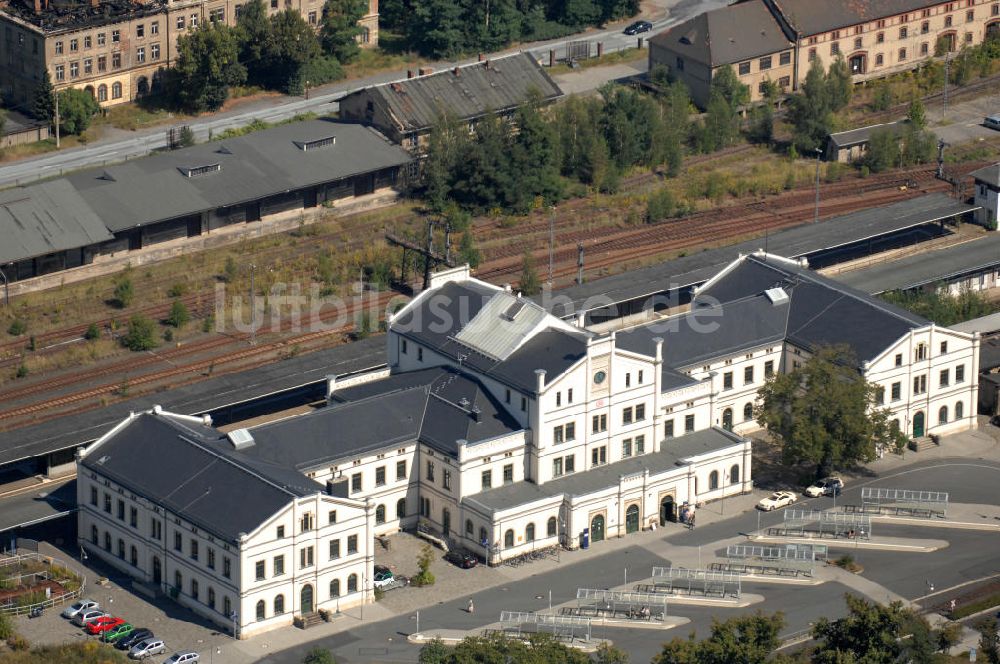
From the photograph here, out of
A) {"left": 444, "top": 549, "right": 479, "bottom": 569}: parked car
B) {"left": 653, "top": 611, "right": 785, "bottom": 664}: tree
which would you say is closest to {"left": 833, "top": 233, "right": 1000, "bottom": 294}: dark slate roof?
{"left": 444, "top": 549, "right": 479, "bottom": 569}: parked car

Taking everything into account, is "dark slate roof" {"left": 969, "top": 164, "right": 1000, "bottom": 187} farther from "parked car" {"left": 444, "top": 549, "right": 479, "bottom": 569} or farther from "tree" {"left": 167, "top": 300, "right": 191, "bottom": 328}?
"parked car" {"left": 444, "top": 549, "right": 479, "bottom": 569}

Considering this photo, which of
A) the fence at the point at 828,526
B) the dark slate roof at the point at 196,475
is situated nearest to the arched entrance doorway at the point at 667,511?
the fence at the point at 828,526

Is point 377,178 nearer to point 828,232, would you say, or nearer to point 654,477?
point 828,232

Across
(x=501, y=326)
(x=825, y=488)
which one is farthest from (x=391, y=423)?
(x=825, y=488)

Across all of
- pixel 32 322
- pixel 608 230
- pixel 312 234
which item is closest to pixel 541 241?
pixel 608 230

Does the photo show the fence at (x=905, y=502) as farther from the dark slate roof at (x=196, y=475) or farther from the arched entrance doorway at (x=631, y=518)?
the dark slate roof at (x=196, y=475)
